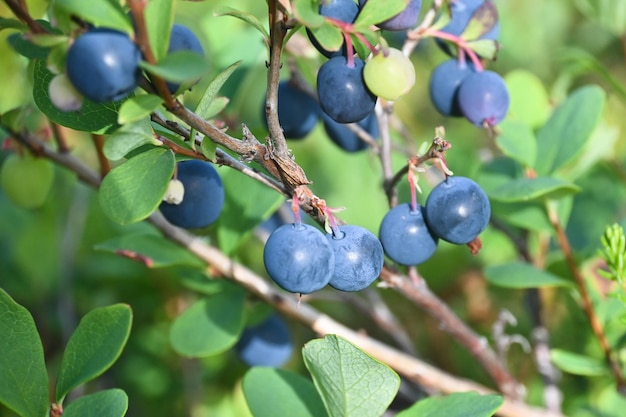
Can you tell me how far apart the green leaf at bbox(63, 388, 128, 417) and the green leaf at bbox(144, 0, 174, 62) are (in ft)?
1.23

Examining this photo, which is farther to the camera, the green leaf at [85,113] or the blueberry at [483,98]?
the blueberry at [483,98]

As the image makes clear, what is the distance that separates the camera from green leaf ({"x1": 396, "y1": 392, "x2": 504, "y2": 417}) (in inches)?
34.7

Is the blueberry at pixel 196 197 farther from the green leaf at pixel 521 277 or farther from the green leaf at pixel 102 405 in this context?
the green leaf at pixel 521 277

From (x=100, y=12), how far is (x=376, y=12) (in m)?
0.28

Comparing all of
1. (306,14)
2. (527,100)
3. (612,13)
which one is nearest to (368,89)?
(306,14)

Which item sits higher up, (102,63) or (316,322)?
(102,63)

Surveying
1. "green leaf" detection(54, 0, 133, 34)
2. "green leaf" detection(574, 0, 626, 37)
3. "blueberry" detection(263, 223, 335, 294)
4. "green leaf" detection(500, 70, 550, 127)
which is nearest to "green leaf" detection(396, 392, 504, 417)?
"blueberry" detection(263, 223, 335, 294)

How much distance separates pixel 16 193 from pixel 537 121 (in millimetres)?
978

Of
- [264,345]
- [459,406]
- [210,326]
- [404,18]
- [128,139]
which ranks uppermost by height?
[404,18]

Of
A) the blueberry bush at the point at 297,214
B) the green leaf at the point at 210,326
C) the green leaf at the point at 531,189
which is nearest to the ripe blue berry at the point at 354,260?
the blueberry bush at the point at 297,214

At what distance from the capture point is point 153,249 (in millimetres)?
1267

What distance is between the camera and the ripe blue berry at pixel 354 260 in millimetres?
827

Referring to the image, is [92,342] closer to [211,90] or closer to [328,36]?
[211,90]

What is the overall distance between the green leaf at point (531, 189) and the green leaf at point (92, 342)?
21.2 inches
